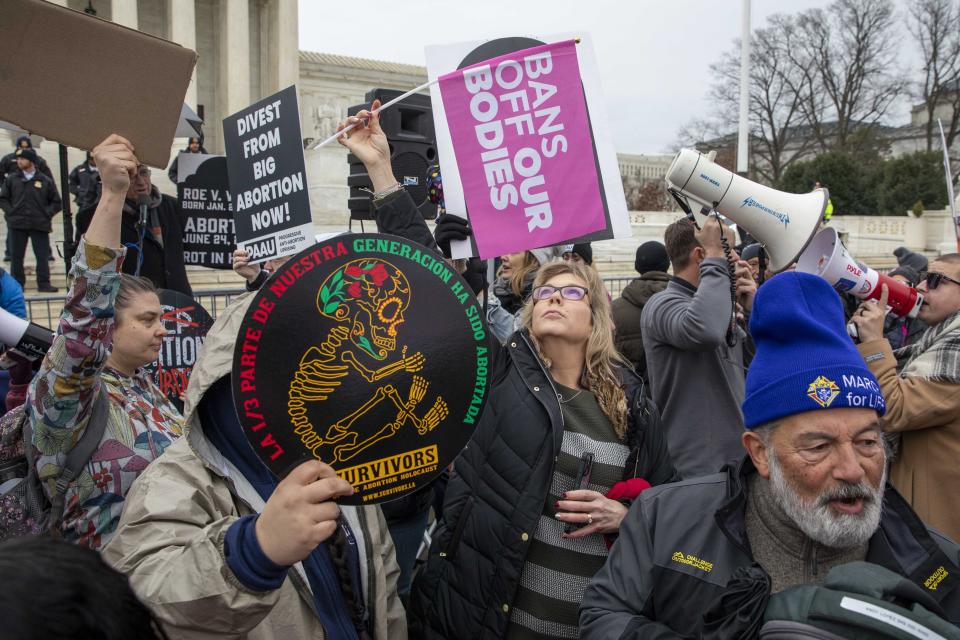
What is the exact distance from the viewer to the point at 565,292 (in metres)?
2.96

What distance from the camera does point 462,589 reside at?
255 centimetres

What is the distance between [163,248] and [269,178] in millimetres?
1815

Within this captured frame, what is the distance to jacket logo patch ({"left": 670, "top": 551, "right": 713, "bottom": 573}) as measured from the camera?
1.79m

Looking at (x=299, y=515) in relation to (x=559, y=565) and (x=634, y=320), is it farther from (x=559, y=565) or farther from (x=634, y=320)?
(x=634, y=320)

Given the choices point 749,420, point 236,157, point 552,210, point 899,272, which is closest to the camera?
point 749,420

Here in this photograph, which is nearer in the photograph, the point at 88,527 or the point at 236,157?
the point at 88,527

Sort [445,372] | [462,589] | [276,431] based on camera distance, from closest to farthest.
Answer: [276,431]
[445,372]
[462,589]

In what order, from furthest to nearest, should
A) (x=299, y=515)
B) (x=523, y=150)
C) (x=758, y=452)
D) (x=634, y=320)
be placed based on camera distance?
(x=634, y=320) → (x=523, y=150) → (x=758, y=452) → (x=299, y=515)

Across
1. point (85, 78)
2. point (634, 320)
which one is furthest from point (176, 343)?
point (634, 320)

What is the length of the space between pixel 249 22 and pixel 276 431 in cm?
3882

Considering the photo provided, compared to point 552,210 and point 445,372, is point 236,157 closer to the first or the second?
point 552,210

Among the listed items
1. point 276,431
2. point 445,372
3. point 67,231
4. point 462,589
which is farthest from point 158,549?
point 67,231

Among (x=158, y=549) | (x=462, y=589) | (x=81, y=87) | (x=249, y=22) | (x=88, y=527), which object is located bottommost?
(x=462, y=589)

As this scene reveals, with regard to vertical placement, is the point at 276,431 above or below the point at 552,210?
below
